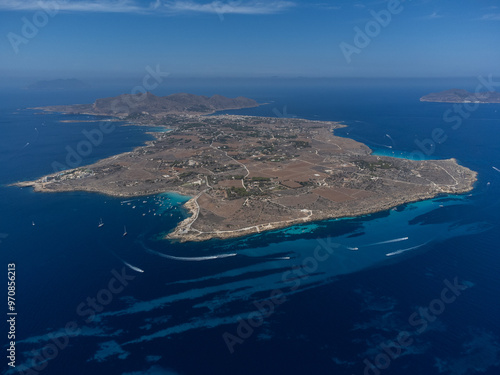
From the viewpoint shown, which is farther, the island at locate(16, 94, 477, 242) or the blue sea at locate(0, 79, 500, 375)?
the island at locate(16, 94, 477, 242)

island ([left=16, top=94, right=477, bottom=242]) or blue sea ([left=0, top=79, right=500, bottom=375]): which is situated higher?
island ([left=16, top=94, right=477, bottom=242])

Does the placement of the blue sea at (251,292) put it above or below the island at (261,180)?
below

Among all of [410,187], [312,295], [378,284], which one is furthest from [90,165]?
[410,187]

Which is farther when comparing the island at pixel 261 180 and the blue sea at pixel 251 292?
the island at pixel 261 180

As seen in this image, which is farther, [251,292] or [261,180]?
[261,180]

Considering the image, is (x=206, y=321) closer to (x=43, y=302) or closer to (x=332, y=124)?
(x=43, y=302)
